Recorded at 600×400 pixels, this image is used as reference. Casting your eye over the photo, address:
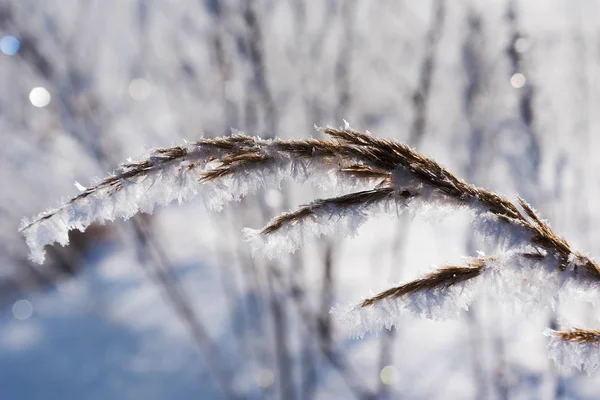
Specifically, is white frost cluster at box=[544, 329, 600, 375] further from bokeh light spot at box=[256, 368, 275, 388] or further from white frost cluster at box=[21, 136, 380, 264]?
bokeh light spot at box=[256, 368, 275, 388]

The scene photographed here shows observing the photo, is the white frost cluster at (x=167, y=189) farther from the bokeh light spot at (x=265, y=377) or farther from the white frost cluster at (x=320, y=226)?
the bokeh light spot at (x=265, y=377)

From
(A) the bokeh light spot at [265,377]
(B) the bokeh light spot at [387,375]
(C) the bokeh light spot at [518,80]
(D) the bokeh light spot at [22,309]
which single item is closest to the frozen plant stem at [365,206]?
(C) the bokeh light spot at [518,80]

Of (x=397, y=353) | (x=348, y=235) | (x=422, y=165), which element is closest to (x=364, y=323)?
(x=348, y=235)

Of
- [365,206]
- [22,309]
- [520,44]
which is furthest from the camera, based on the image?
[22,309]

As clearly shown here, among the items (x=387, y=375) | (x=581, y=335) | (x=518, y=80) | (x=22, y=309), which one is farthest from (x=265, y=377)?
(x=22, y=309)

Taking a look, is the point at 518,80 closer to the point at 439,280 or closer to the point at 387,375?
the point at 387,375

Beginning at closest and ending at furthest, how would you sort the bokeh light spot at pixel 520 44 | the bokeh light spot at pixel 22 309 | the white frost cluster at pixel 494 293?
the white frost cluster at pixel 494 293
the bokeh light spot at pixel 520 44
the bokeh light spot at pixel 22 309

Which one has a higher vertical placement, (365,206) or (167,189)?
(167,189)
